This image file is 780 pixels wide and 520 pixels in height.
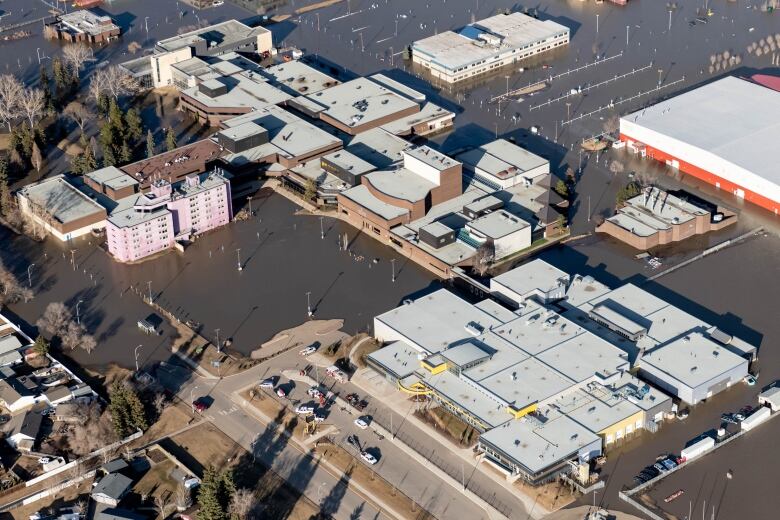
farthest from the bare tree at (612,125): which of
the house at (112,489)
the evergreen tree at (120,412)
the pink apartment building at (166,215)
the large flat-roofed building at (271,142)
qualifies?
the house at (112,489)

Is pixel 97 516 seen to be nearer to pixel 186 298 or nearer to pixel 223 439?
pixel 223 439

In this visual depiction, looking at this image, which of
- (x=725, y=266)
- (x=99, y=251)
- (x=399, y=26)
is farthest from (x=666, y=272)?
(x=399, y=26)

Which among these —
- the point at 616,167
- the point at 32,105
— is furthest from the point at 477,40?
the point at 32,105

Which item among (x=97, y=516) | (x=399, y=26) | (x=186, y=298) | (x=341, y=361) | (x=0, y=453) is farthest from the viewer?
(x=399, y=26)

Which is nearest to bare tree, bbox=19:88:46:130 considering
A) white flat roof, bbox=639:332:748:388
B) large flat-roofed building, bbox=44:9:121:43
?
large flat-roofed building, bbox=44:9:121:43

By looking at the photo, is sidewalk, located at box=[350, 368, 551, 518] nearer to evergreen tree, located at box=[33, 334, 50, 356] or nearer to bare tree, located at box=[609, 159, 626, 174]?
evergreen tree, located at box=[33, 334, 50, 356]

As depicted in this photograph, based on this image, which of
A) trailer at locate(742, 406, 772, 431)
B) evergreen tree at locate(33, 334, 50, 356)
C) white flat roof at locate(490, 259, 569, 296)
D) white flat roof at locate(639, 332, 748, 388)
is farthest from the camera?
white flat roof at locate(490, 259, 569, 296)
